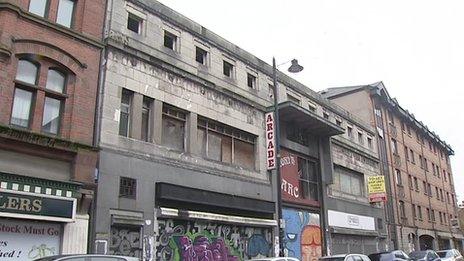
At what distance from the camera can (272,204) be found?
23.4 m

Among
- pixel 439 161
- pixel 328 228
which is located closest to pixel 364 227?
pixel 328 228

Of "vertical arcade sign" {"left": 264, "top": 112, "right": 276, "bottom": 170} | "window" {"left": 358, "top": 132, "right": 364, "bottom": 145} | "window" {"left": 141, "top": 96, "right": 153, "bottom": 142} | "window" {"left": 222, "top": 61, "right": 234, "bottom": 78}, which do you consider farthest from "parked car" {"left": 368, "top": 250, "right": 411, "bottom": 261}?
"window" {"left": 358, "top": 132, "right": 364, "bottom": 145}

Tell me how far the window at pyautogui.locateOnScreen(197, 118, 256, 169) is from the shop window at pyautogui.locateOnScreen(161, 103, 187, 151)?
1027 mm

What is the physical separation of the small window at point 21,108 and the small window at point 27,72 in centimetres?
38

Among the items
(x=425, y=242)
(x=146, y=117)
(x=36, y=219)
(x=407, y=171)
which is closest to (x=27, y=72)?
(x=36, y=219)

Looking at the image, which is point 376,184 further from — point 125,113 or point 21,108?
point 21,108

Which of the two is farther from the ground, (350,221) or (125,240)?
(350,221)

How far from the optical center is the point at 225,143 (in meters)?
22.4

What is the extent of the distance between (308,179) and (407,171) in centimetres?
2082

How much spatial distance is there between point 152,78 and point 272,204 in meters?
9.00

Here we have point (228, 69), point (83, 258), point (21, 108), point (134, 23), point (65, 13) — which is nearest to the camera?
point (83, 258)

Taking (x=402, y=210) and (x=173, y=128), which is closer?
(x=173, y=128)

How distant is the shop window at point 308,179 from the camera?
2811 centimetres

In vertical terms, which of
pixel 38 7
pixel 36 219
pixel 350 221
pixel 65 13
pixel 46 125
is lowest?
pixel 36 219
